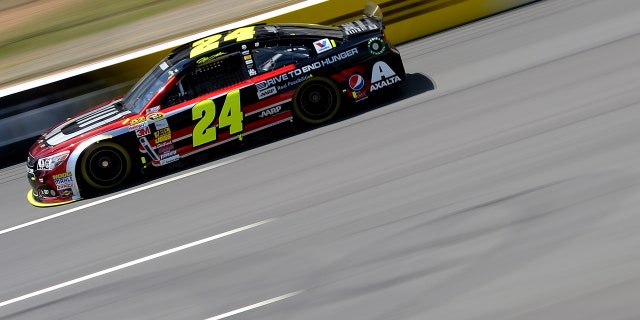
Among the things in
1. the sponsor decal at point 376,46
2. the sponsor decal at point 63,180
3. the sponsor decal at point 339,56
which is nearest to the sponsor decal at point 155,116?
the sponsor decal at point 63,180

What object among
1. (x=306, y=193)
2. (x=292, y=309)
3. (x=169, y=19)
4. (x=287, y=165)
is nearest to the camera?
(x=292, y=309)

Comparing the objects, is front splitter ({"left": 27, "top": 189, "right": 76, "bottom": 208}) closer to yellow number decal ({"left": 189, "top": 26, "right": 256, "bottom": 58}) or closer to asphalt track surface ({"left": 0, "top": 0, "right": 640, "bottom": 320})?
asphalt track surface ({"left": 0, "top": 0, "right": 640, "bottom": 320})

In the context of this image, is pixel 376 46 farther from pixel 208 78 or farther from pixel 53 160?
pixel 53 160

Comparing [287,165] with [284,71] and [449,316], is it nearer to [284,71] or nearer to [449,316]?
[284,71]

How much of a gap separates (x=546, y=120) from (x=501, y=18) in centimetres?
439

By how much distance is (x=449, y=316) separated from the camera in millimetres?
6508

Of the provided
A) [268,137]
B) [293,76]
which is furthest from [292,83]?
[268,137]

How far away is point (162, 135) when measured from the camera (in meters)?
10.4

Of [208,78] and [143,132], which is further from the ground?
[208,78]

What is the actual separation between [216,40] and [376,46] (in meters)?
2.14

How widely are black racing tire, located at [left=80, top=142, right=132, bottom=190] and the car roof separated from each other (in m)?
1.39

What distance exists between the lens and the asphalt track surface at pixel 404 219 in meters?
6.90

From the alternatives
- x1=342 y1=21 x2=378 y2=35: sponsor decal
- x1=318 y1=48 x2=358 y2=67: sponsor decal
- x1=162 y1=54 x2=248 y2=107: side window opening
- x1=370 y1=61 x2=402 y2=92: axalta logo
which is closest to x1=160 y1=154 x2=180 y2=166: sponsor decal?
x1=162 y1=54 x2=248 y2=107: side window opening

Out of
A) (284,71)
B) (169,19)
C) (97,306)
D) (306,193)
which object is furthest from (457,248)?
(169,19)
